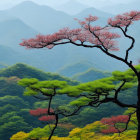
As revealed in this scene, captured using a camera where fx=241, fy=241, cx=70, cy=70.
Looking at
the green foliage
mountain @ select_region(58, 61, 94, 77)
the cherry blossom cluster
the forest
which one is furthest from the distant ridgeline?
mountain @ select_region(58, 61, 94, 77)

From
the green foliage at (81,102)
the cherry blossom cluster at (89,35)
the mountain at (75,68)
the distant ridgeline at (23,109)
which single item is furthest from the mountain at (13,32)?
the green foliage at (81,102)

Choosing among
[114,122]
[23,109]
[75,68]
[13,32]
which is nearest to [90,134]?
[114,122]

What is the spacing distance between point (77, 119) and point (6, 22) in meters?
162

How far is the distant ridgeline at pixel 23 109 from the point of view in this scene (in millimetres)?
22312

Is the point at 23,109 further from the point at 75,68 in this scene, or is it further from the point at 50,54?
the point at 50,54

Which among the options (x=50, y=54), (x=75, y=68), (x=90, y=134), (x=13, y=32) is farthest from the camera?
(x=13, y=32)

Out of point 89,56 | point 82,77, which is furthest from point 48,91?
point 89,56

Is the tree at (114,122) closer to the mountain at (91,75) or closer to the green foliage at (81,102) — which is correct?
the green foliage at (81,102)

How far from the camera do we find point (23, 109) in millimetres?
25906

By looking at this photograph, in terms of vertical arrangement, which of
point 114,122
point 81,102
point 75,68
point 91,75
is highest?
point 75,68

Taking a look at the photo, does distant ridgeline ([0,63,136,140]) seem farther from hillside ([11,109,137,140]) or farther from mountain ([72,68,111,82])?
mountain ([72,68,111,82])

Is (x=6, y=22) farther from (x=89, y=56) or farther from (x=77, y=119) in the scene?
(x=77, y=119)

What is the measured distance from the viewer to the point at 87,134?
16125mm

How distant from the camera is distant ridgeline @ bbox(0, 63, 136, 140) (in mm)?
22312
